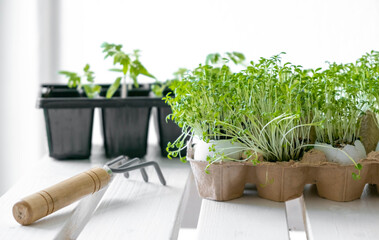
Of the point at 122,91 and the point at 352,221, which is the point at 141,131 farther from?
the point at 352,221

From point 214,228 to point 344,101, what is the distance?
0.41 metres

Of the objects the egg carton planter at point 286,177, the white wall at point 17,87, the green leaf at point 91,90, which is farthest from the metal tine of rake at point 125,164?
the white wall at point 17,87

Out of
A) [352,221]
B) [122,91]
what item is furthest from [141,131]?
[352,221]

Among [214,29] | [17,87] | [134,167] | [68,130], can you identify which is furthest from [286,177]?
[17,87]

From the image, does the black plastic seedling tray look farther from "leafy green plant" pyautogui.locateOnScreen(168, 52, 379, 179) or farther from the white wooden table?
"leafy green plant" pyautogui.locateOnScreen(168, 52, 379, 179)

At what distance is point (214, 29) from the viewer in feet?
7.96

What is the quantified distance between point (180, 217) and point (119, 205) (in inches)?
5.7

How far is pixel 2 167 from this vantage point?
2.44 metres

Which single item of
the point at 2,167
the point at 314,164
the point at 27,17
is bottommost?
the point at 2,167

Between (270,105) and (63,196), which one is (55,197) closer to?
(63,196)

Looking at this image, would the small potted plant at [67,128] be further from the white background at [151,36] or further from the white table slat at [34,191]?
the white background at [151,36]

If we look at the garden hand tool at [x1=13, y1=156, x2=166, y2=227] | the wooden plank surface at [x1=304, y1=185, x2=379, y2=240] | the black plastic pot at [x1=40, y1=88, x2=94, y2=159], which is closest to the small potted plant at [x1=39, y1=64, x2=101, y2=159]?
the black plastic pot at [x1=40, y1=88, x2=94, y2=159]

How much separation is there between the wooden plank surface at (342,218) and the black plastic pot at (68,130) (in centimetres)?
70

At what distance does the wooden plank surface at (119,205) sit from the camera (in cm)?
95
